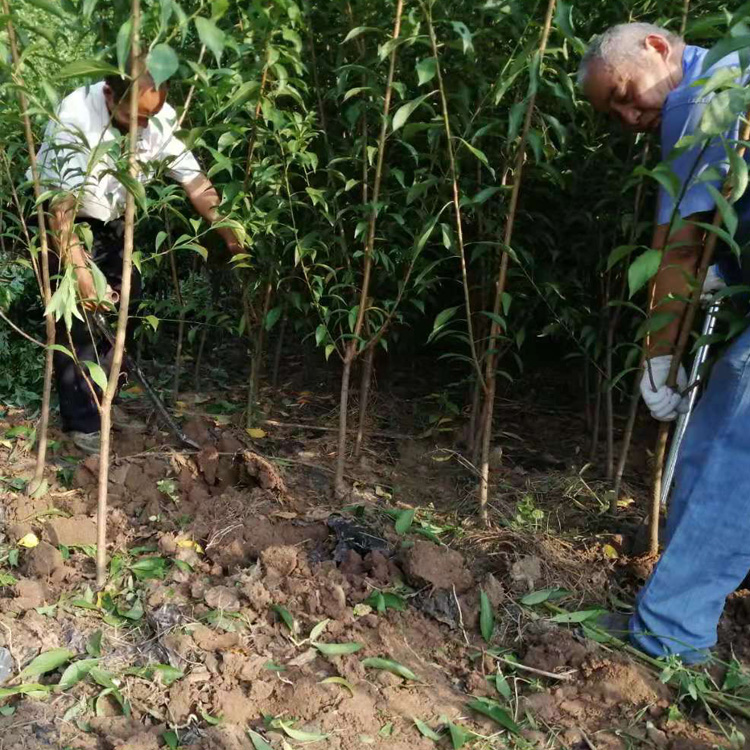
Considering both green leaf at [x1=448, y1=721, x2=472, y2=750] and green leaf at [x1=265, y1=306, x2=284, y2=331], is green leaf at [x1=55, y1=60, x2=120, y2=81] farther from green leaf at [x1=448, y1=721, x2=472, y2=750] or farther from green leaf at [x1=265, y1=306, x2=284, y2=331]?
green leaf at [x1=448, y1=721, x2=472, y2=750]

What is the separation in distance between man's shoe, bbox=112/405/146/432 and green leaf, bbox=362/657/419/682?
6.14 feet

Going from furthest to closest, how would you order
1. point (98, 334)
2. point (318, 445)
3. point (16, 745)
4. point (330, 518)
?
point (318, 445)
point (98, 334)
point (330, 518)
point (16, 745)

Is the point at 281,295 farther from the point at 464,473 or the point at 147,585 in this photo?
the point at 147,585

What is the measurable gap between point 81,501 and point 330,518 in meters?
0.98

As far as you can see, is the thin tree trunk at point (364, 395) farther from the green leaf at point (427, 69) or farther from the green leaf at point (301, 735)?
the green leaf at point (301, 735)

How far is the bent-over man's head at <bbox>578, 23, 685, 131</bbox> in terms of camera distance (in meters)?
2.25

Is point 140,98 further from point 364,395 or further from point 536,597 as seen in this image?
point 536,597

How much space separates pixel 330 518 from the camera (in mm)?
2916

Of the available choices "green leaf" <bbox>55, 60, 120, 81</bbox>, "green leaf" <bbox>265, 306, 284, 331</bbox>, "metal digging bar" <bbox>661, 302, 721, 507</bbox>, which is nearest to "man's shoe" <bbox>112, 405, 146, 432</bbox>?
"green leaf" <bbox>265, 306, 284, 331</bbox>

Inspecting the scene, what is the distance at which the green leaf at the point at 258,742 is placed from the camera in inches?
77.6

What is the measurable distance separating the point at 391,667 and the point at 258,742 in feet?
1.50

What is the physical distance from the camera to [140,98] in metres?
2.51

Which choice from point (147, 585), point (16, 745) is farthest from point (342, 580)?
point (16, 745)

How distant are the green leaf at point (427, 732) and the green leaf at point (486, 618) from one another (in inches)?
15.8
